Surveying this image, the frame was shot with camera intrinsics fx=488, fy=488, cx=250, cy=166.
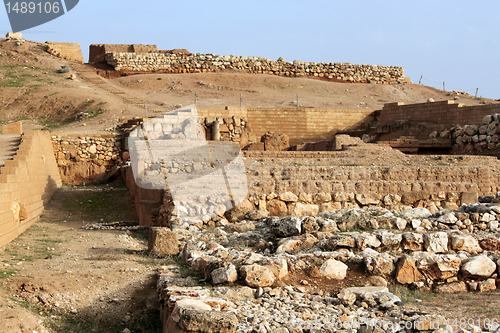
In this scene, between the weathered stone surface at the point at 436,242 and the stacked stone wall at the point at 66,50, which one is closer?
the weathered stone surface at the point at 436,242

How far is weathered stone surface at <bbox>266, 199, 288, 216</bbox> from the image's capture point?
8812 millimetres

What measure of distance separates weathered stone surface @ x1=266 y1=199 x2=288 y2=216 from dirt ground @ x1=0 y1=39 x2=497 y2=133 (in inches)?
446

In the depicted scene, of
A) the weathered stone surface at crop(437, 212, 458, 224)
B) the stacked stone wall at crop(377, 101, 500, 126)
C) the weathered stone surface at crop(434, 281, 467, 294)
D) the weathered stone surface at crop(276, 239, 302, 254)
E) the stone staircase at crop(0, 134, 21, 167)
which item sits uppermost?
the stacked stone wall at crop(377, 101, 500, 126)

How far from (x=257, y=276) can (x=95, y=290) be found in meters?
2.02

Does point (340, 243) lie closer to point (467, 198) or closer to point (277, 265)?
point (277, 265)

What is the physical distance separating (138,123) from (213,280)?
13.3 m

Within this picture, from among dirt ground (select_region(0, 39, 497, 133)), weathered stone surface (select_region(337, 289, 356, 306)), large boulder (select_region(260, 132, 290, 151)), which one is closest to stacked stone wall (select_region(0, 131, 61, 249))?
dirt ground (select_region(0, 39, 497, 133))

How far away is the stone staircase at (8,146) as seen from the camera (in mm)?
11209

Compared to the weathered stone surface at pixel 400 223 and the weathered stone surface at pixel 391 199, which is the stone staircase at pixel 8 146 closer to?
the weathered stone surface at pixel 391 199

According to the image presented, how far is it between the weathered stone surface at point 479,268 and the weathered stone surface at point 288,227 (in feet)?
7.30

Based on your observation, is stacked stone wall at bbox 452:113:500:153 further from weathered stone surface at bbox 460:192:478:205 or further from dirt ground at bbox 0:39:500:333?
weathered stone surface at bbox 460:192:478:205

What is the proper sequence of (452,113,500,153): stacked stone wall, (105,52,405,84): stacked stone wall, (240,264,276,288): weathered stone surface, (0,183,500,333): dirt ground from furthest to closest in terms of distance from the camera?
(105,52,405,84): stacked stone wall < (452,113,500,153): stacked stone wall < (240,264,276,288): weathered stone surface < (0,183,500,333): dirt ground

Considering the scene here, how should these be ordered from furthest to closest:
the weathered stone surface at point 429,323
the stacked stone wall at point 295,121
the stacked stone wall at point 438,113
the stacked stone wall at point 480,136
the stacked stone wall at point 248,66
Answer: the stacked stone wall at point 248,66 → the stacked stone wall at point 295,121 → the stacked stone wall at point 438,113 → the stacked stone wall at point 480,136 → the weathered stone surface at point 429,323

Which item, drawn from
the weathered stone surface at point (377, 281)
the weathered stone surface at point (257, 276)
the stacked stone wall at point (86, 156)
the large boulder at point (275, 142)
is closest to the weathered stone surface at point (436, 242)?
the weathered stone surface at point (377, 281)
